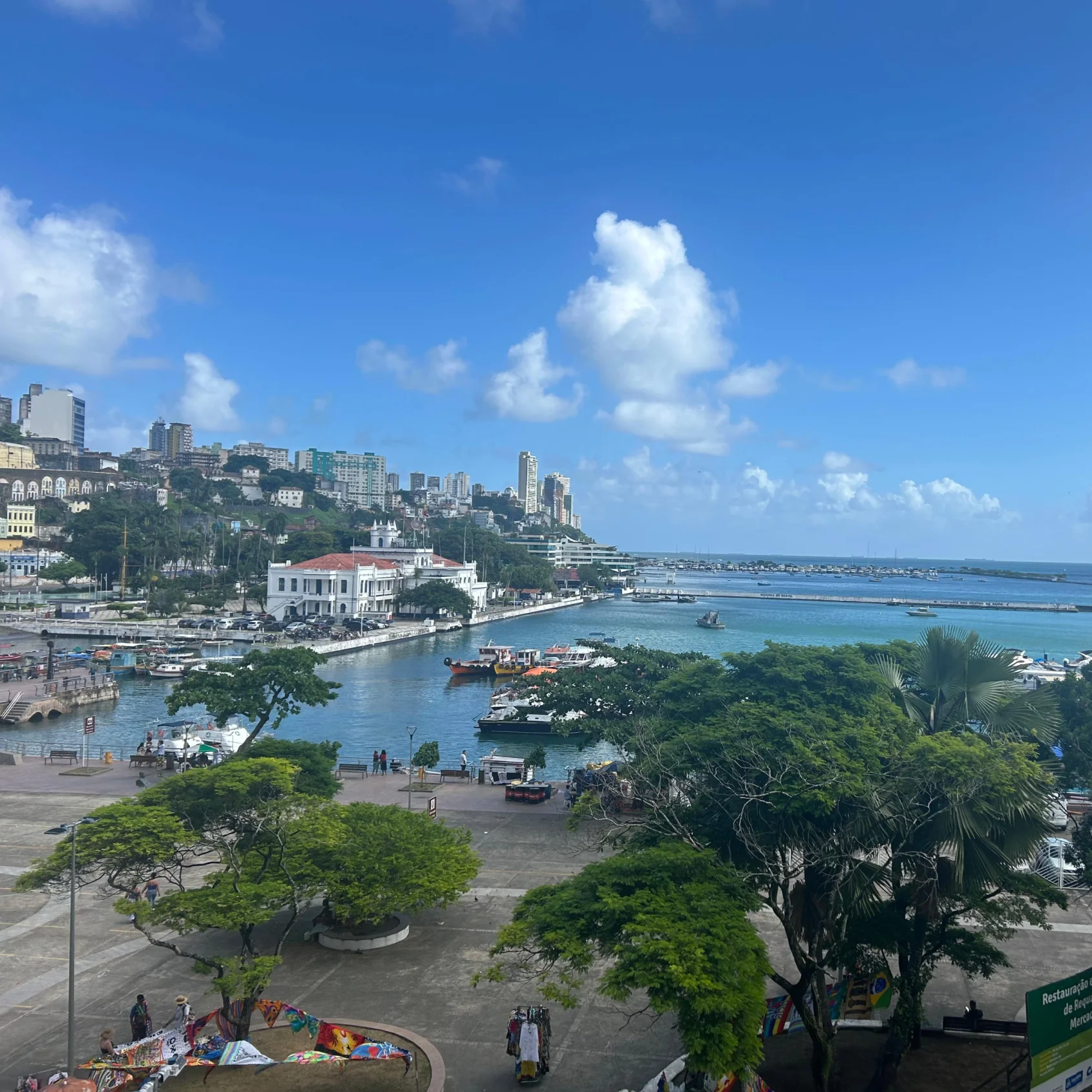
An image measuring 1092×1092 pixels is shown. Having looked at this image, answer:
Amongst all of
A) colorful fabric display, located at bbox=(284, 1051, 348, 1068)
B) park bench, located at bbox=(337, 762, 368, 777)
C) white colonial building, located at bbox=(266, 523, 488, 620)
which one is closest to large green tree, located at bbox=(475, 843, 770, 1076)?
colorful fabric display, located at bbox=(284, 1051, 348, 1068)

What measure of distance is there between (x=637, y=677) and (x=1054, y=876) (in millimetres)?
13393

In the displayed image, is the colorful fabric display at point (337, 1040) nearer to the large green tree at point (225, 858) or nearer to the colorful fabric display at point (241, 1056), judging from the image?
the colorful fabric display at point (241, 1056)

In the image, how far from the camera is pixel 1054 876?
1955 centimetres

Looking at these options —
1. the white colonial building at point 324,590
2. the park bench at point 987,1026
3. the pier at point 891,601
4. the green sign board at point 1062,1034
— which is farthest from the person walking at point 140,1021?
the pier at point 891,601

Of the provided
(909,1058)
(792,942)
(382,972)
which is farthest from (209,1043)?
(909,1058)

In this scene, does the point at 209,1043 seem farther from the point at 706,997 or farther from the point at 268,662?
the point at 268,662

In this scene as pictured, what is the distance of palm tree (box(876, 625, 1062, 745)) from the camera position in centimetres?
1453

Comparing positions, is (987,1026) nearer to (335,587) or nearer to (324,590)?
(335,587)

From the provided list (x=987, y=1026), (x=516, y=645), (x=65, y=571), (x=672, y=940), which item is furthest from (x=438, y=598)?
(x=672, y=940)

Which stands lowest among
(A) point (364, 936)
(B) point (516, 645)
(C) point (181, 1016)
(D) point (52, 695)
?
(B) point (516, 645)

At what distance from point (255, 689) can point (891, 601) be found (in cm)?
13047

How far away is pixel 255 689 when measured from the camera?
92.0ft

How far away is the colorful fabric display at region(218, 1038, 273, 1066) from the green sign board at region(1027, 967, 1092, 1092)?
28.2 ft

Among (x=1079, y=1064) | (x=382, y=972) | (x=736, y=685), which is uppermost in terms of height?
(x=736, y=685)
